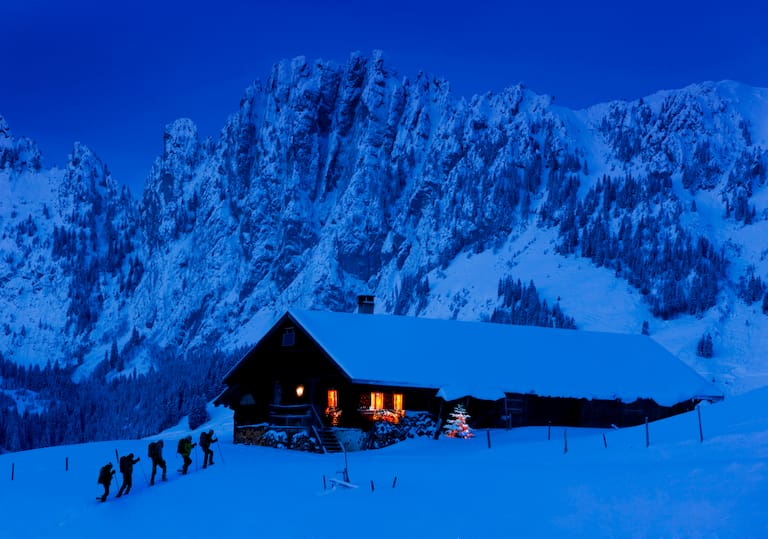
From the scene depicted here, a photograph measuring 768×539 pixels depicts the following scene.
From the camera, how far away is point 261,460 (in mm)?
34562

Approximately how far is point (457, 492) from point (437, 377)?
16.9m

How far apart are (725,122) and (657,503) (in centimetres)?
14756

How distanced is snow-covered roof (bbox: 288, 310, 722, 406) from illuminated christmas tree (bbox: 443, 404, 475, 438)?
2.35ft

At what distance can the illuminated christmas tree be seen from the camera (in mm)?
37844

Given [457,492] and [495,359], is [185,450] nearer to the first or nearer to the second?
[457,492]

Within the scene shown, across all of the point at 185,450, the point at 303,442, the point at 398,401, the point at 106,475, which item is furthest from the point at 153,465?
the point at 398,401

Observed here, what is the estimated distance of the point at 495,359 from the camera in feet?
143

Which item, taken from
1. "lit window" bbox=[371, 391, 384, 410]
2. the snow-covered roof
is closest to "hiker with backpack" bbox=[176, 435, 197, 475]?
the snow-covered roof

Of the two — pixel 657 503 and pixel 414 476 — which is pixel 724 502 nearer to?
pixel 657 503

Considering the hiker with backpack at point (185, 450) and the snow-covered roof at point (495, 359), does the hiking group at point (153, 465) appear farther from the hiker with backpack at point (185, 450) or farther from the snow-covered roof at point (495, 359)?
the snow-covered roof at point (495, 359)

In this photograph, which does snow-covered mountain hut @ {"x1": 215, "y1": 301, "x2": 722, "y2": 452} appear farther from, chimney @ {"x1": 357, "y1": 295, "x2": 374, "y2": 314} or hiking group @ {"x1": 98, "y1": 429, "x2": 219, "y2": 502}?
hiking group @ {"x1": 98, "y1": 429, "x2": 219, "y2": 502}

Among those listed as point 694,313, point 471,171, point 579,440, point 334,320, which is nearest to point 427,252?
point 471,171

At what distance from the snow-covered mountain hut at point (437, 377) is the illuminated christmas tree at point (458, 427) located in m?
0.67

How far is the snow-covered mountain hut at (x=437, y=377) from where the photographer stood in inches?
1563
